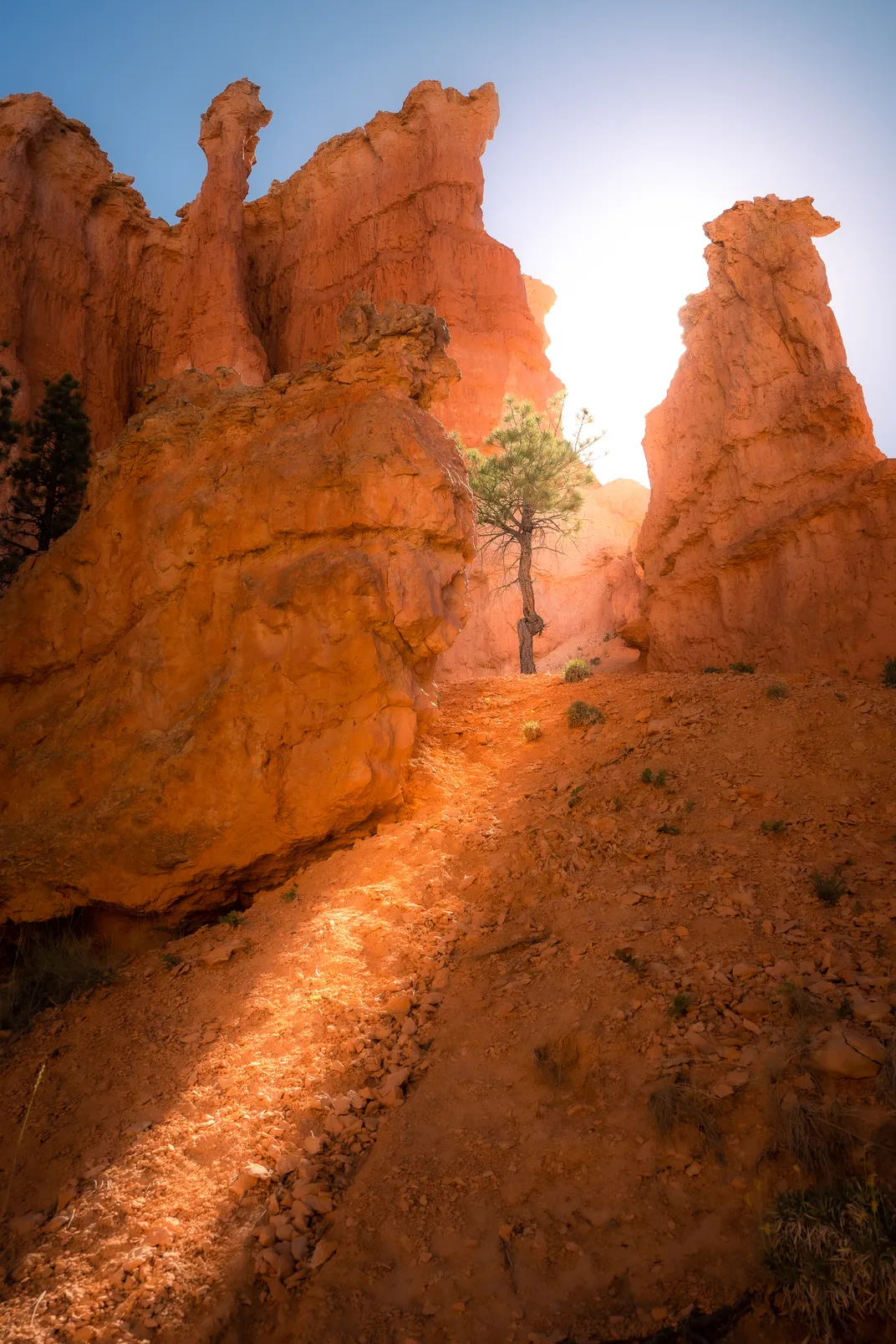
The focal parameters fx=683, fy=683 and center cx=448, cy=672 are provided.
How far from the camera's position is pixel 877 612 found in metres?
11.0

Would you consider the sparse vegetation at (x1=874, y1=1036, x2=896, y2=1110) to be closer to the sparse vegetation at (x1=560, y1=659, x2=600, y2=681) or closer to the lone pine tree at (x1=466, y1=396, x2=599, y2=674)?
the sparse vegetation at (x1=560, y1=659, x2=600, y2=681)

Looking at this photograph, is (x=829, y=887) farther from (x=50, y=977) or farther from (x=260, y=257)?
(x=260, y=257)

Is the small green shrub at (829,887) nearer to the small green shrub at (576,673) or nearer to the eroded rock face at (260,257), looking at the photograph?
the small green shrub at (576,673)

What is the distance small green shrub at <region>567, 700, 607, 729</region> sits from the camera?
8.98 metres

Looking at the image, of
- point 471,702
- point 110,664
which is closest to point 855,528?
point 471,702

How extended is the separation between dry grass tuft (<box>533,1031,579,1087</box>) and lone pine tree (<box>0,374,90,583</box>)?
13.7 m

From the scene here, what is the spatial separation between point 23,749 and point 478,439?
22.1 m

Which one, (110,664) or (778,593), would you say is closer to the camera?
(110,664)

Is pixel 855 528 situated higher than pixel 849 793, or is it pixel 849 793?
pixel 855 528

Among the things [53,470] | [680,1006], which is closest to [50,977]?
[680,1006]

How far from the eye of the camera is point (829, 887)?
4.93 metres

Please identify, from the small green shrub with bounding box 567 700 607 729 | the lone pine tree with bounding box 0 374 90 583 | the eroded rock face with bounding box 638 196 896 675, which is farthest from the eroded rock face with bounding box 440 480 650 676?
the small green shrub with bounding box 567 700 607 729

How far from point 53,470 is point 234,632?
32.5 ft

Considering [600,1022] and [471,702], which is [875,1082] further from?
[471,702]
